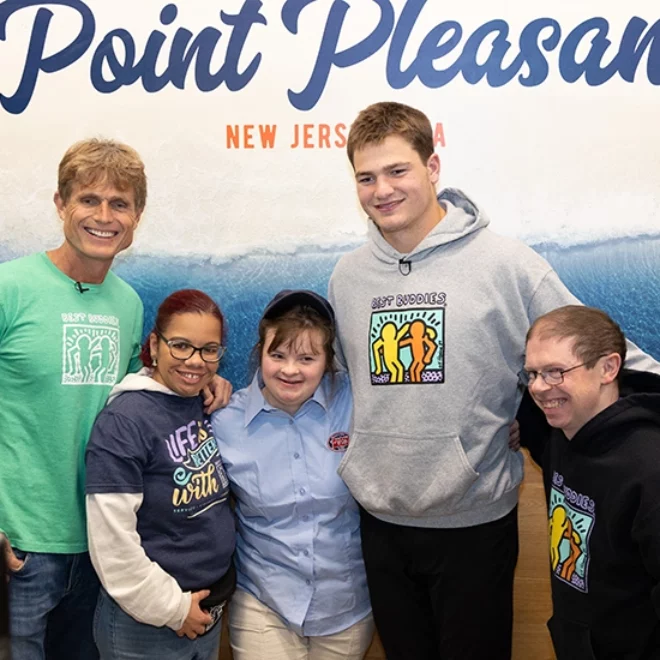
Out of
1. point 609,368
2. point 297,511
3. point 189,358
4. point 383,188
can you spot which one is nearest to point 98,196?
point 189,358

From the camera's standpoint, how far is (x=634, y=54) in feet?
7.43

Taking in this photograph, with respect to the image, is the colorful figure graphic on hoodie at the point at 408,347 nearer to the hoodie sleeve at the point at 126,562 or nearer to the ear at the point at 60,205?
the hoodie sleeve at the point at 126,562

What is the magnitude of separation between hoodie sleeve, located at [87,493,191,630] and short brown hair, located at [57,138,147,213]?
2.38ft

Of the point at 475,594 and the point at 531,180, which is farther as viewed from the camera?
the point at 531,180

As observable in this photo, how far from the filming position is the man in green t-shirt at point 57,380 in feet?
5.82

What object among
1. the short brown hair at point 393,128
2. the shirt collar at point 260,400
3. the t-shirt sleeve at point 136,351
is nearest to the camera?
the short brown hair at point 393,128

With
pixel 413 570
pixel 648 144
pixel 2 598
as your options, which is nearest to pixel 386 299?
pixel 413 570

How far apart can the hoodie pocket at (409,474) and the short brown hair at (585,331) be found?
337mm

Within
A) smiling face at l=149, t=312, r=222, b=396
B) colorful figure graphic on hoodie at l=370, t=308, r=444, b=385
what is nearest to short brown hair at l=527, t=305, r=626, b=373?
colorful figure graphic on hoodie at l=370, t=308, r=444, b=385

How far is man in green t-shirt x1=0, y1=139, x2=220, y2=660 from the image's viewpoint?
1774 mm

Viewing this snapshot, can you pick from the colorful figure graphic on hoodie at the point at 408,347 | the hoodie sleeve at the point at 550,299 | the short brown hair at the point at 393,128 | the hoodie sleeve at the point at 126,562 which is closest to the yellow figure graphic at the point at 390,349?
the colorful figure graphic on hoodie at the point at 408,347

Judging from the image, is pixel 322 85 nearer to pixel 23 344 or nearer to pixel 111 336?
pixel 111 336

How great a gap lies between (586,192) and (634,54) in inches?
16.3

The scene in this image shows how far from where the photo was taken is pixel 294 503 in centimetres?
186
